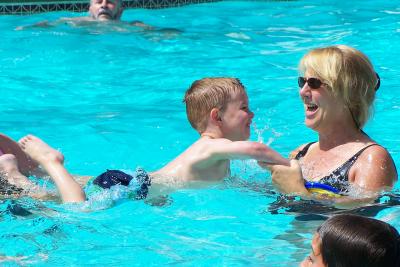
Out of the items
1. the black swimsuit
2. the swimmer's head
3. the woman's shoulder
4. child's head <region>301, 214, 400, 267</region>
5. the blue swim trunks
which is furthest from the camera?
the swimmer's head

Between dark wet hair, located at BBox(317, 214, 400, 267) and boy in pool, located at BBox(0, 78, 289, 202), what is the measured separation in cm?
200

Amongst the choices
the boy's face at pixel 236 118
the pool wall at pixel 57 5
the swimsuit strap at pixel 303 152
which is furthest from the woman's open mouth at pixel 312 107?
the pool wall at pixel 57 5

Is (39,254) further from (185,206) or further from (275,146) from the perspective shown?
(275,146)

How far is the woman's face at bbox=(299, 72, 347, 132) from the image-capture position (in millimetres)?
4760

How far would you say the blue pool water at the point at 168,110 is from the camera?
479cm

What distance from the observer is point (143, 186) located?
208 inches

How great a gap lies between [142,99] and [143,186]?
364 centimetres

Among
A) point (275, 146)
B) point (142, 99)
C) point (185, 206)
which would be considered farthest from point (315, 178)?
point (142, 99)

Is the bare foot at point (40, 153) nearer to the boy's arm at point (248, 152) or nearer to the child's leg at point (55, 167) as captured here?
the child's leg at point (55, 167)

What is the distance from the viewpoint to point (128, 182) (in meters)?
5.25

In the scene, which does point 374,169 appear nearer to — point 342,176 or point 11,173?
point 342,176

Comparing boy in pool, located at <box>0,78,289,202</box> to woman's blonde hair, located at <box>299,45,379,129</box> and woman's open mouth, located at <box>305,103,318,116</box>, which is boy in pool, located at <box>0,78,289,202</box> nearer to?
woman's open mouth, located at <box>305,103,318,116</box>

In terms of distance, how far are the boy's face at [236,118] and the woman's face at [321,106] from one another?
0.71 metres

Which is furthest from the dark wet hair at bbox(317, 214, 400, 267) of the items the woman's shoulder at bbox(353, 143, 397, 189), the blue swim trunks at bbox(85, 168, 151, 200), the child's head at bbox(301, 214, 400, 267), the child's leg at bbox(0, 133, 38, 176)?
the child's leg at bbox(0, 133, 38, 176)
